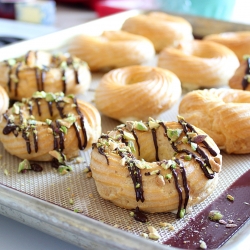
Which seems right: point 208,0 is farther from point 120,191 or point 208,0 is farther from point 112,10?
point 120,191

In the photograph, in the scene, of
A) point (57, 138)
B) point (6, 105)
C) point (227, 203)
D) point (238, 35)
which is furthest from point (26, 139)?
point (238, 35)

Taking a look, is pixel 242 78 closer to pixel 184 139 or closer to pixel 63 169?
pixel 184 139

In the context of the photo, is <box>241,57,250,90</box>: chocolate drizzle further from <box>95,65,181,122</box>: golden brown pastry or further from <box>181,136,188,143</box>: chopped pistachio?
<box>181,136,188,143</box>: chopped pistachio

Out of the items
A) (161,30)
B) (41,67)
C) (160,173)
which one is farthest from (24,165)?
(161,30)

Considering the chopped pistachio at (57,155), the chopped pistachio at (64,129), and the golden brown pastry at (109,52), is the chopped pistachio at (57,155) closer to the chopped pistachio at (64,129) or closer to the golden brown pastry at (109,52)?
the chopped pistachio at (64,129)

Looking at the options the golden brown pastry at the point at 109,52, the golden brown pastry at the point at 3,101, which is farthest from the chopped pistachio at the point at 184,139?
the golden brown pastry at the point at 109,52

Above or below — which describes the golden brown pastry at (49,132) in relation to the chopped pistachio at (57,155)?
above
